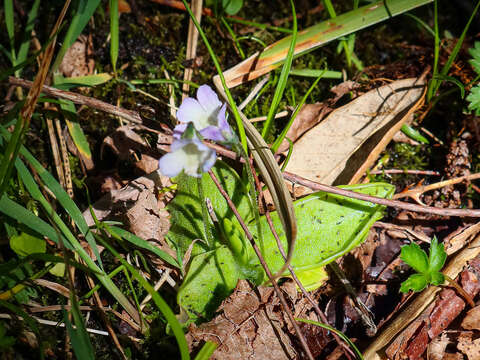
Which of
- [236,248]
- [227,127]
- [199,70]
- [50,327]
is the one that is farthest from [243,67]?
[50,327]

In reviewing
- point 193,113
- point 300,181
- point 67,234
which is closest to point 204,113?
point 193,113

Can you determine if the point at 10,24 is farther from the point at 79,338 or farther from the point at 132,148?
the point at 79,338

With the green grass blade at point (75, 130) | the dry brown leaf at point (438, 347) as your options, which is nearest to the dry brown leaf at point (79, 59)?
the green grass blade at point (75, 130)

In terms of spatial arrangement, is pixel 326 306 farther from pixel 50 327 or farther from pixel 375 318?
pixel 50 327

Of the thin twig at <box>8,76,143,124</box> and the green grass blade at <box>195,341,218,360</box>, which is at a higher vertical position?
the thin twig at <box>8,76,143,124</box>

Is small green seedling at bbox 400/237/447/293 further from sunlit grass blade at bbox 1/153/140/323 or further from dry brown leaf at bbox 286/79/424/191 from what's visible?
sunlit grass blade at bbox 1/153/140/323

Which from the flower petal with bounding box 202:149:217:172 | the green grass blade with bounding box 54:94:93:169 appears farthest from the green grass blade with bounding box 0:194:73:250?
the flower petal with bounding box 202:149:217:172
